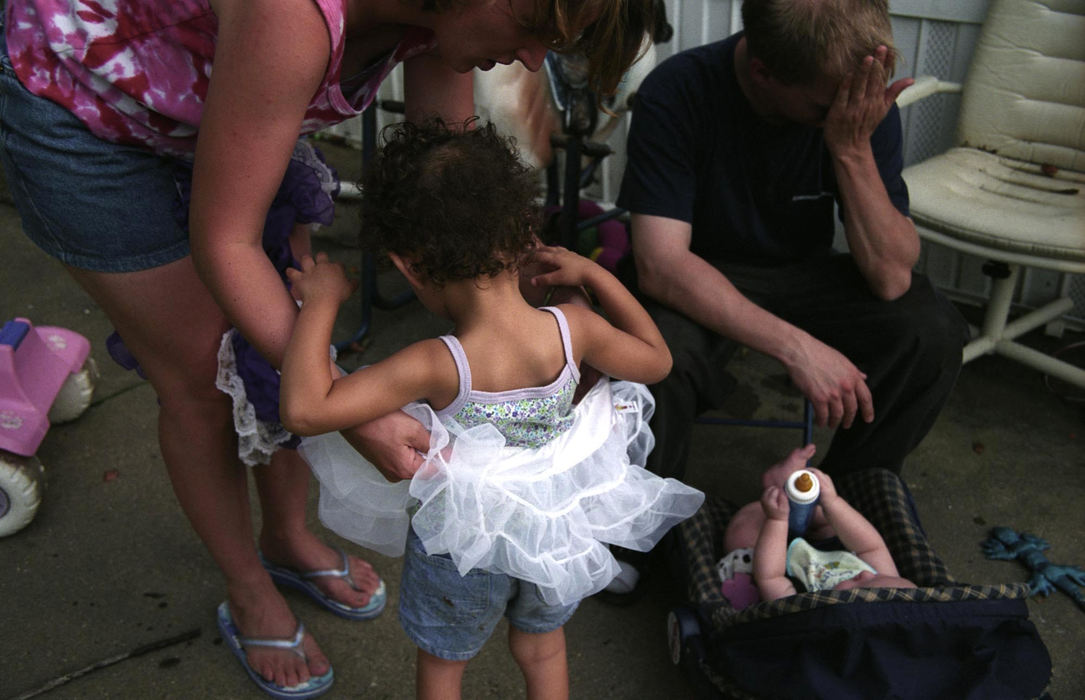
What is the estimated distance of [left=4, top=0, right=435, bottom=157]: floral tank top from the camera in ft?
4.50

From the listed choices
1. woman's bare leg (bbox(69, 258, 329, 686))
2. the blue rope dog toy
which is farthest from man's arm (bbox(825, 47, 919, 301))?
woman's bare leg (bbox(69, 258, 329, 686))

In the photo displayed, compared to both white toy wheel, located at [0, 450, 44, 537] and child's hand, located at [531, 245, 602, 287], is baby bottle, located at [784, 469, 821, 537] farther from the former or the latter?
white toy wheel, located at [0, 450, 44, 537]

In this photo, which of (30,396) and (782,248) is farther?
(30,396)

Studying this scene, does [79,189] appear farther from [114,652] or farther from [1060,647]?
[1060,647]

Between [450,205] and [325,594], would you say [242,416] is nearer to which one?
[450,205]

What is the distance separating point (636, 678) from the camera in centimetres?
209

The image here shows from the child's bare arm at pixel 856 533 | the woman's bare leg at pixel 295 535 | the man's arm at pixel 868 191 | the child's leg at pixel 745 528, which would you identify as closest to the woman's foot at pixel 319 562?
the woman's bare leg at pixel 295 535

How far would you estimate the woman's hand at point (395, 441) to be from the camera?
1.43 m

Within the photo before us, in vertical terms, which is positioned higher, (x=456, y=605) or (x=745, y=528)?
(x=456, y=605)

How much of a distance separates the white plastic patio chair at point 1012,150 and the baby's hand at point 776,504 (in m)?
1.10

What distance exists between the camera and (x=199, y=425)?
68.9 inches

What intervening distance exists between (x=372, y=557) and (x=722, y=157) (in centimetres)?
133

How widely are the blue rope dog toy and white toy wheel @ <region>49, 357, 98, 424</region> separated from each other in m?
2.54

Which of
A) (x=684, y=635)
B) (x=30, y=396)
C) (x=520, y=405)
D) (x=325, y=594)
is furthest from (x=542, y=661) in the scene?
(x=30, y=396)
